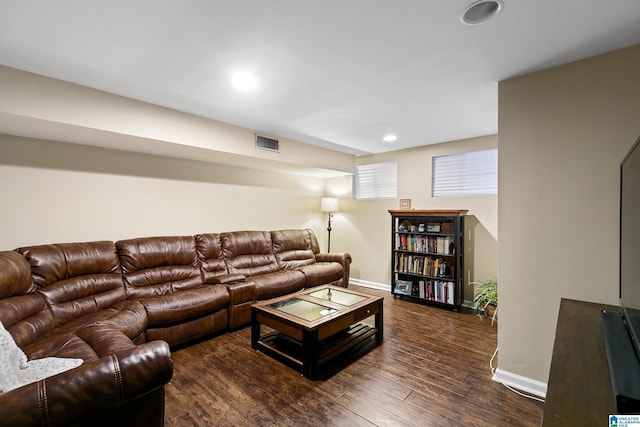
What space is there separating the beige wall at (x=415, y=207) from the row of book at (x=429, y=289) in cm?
38

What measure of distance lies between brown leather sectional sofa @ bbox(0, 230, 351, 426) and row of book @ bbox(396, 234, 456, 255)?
96cm

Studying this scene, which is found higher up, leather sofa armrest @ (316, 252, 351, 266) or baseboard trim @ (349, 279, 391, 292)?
leather sofa armrest @ (316, 252, 351, 266)

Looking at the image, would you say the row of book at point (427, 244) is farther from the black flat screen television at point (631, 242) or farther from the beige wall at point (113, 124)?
the black flat screen television at point (631, 242)

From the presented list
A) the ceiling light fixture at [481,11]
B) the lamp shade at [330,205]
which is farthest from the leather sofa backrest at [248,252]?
the ceiling light fixture at [481,11]

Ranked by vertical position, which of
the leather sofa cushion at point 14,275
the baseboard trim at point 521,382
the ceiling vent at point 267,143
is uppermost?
the ceiling vent at point 267,143

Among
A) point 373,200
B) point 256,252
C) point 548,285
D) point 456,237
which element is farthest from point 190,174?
point 548,285

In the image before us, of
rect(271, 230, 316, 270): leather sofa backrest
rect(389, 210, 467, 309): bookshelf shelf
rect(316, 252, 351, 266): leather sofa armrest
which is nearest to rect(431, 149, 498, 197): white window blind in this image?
rect(389, 210, 467, 309): bookshelf shelf

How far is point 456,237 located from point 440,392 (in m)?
2.21

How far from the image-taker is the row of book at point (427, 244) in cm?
396

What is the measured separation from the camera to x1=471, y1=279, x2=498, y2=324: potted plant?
11.6ft

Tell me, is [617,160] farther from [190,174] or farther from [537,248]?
[190,174]

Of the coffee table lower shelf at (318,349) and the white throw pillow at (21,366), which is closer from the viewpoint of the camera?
the white throw pillow at (21,366)
